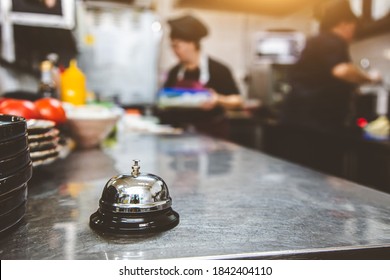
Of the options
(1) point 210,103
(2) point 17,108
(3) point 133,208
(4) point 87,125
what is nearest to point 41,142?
(2) point 17,108

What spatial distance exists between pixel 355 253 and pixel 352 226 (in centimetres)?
11

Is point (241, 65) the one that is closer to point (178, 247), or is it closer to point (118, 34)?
point (118, 34)

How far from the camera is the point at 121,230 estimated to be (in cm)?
57

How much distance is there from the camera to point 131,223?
570 mm

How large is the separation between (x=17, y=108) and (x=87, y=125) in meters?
0.54

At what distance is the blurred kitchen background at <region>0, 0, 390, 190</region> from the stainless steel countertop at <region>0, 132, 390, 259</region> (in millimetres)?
1270

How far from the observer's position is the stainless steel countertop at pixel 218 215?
0.51 meters

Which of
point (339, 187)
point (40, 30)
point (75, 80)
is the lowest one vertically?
point (339, 187)

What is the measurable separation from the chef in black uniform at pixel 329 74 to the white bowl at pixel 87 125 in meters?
1.86

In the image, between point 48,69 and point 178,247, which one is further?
point 48,69

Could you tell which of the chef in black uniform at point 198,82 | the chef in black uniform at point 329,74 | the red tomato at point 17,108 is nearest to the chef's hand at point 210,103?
the chef in black uniform at point 198,82

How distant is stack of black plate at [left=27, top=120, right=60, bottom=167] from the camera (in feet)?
2.90

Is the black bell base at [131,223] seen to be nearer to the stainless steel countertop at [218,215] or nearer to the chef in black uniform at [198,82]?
the stainless steel countertop at [218,215]

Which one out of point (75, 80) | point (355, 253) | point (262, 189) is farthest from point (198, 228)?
point (75, 80)
